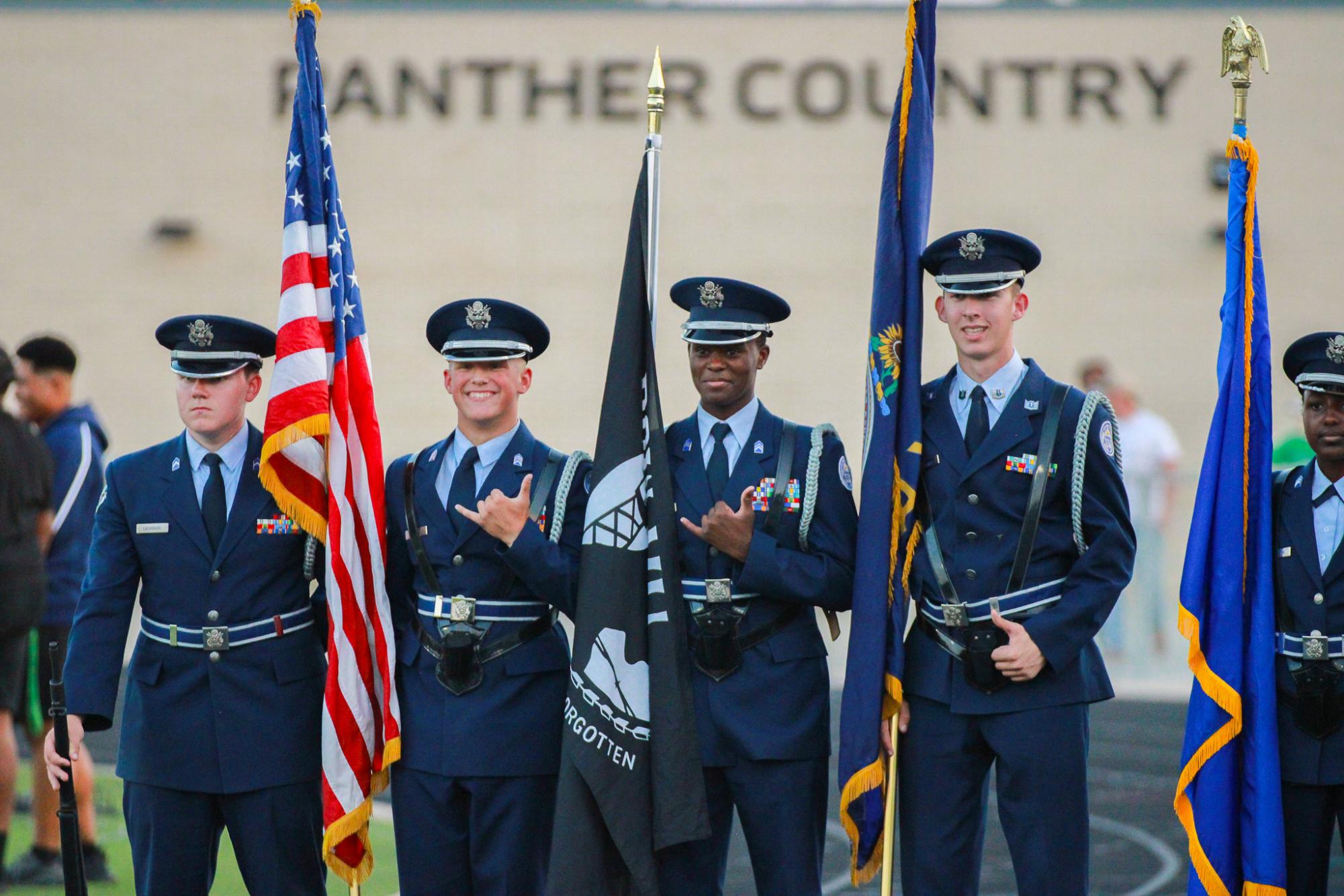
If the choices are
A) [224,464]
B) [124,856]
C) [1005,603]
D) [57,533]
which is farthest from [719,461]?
[124,856]

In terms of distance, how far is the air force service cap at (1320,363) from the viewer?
163 inches

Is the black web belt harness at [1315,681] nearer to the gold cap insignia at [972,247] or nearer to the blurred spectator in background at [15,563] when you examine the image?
the gold cap insignia at [972,247]

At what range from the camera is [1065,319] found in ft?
48.3

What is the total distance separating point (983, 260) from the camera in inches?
168

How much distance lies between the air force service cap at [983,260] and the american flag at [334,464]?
1709 millimetres

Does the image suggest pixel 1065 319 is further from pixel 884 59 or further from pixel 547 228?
pixel 547 228

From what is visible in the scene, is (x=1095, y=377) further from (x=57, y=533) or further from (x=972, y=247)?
(x=972, y=247)

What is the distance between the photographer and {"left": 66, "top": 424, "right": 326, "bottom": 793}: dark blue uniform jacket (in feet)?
14.2

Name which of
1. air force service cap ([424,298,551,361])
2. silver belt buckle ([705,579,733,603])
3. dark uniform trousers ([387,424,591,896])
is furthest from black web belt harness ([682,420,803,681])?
air force service cap ([424,298,551,361])

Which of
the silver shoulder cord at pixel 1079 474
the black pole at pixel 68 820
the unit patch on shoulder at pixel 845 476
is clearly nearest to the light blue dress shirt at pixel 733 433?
the unit patch on shoulder at pixel 845 476

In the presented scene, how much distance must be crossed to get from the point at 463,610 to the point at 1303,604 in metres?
2.20

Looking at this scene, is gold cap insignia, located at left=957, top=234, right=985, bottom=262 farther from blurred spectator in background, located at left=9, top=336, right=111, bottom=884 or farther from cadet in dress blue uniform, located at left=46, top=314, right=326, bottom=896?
blurred spectator in background, located at left=9, top=336, right=111, bottom=884

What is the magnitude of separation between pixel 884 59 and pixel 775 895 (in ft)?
37.6

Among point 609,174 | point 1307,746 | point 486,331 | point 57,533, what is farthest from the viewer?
point 609,174
